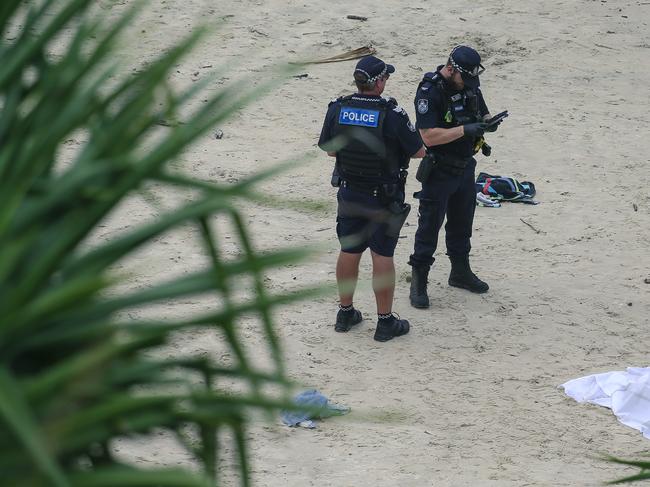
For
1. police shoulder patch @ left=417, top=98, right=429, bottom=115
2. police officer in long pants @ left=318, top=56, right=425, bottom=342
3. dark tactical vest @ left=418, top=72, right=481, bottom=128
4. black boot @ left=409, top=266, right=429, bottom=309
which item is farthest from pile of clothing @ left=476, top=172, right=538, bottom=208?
police officer in long pants @ left=318, top=56, right=425, bottom=342

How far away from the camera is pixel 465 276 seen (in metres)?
8.20

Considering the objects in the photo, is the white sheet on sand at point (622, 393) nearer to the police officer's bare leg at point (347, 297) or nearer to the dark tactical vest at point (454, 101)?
the police officer's bare leg at point (347, 297)

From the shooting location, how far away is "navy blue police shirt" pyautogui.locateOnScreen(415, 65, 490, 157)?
24.8 ft

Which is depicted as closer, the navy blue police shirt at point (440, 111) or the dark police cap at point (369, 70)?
the dark police cap at point (369, 70)

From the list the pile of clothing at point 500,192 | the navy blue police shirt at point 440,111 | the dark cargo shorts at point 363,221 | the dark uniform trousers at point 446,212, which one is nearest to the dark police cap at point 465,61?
the navy blue police shirt at point 440,111

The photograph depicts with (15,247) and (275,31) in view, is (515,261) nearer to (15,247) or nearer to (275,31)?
(275,31)

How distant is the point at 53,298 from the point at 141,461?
4.28m

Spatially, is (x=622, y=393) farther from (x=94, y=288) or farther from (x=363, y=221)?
(x=94, y=288)

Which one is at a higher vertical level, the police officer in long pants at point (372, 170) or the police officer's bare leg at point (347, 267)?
the police officer in long pants at point (372, 170)

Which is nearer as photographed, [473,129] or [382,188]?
[382,188]

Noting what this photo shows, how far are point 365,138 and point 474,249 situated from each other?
2223 millimetres

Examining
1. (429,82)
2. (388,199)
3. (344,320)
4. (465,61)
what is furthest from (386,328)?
(465,61)

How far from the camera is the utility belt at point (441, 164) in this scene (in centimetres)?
770

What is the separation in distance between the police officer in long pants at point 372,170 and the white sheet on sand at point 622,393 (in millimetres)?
1290
